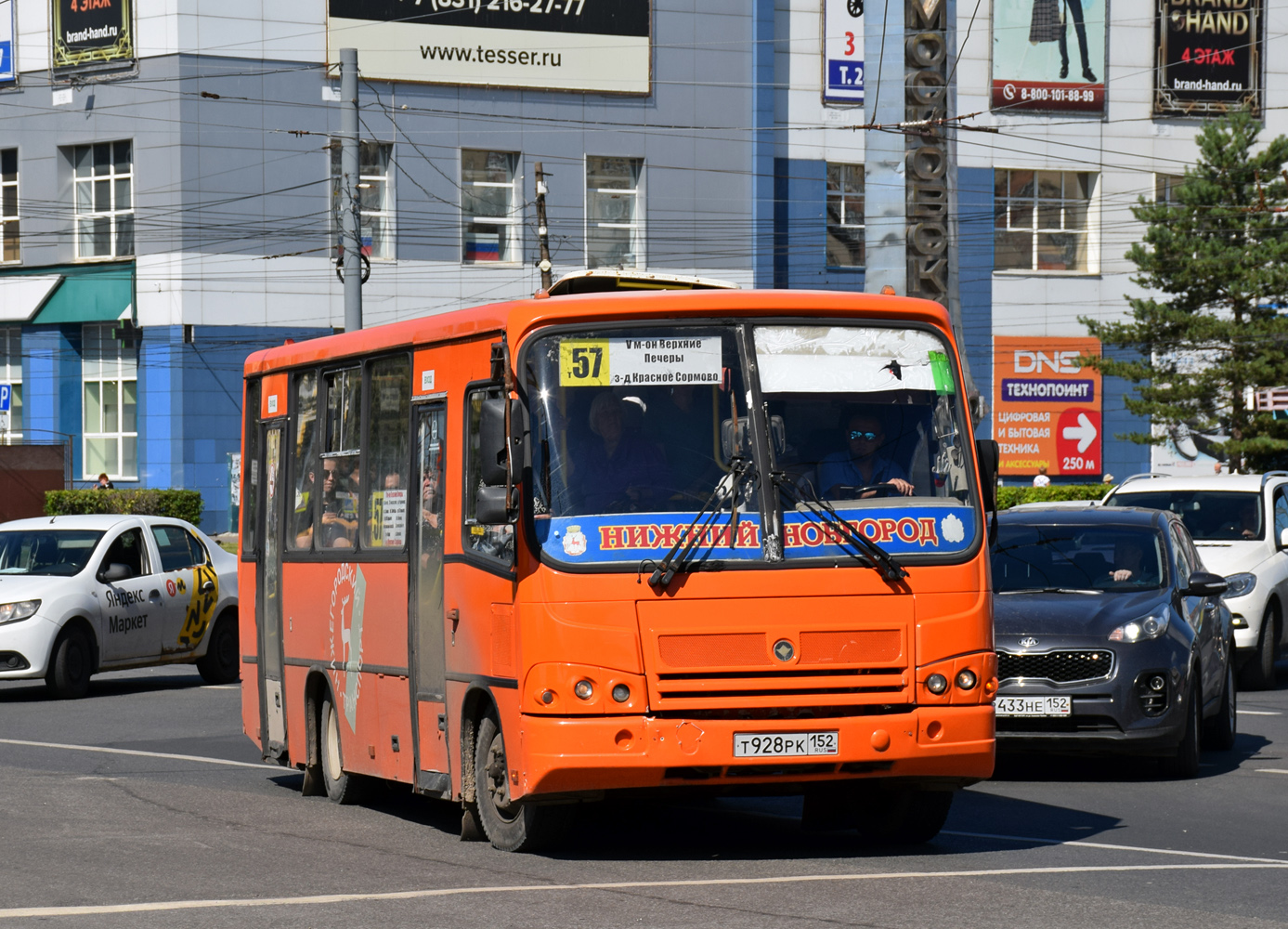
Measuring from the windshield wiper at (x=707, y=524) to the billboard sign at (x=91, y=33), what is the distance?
4093 cm

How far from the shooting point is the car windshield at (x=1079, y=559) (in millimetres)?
12914

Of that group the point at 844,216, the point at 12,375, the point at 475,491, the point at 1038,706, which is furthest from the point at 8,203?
the point at 475,491

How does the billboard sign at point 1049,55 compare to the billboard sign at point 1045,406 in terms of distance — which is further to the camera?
the billboard sign at point 1045,406

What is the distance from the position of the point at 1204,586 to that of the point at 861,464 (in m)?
4.44

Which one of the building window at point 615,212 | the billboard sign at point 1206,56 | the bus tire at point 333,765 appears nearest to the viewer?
the bus tire at point 333,765

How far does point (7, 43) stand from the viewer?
4888 cm

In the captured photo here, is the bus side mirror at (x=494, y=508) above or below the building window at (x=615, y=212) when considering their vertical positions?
below

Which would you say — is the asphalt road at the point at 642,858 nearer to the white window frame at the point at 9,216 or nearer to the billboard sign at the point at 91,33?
the billboard sign at the point at 91,33

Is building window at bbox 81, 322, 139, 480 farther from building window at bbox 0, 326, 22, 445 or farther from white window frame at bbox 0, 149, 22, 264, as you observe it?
white window frame at bbox 0, 149, 22, 264

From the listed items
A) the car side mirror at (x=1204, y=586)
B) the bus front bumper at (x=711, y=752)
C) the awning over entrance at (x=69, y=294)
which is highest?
the awning over entrance at (x=69, y=294)

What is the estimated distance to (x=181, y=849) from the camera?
9.41 m

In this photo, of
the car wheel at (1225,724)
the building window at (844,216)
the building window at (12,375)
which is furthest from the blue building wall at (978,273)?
the car wheel at (1225,724)

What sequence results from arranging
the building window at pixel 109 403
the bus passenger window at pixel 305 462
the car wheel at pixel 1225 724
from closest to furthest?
1. the bus passenger window at pixel 305 462
2. the car wheel at pixel 1225 724
3. the building window at pixel 109 403

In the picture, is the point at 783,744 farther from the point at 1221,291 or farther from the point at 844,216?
the point at 844,216
